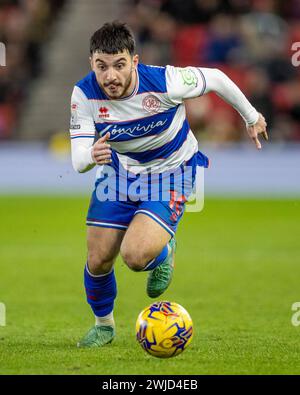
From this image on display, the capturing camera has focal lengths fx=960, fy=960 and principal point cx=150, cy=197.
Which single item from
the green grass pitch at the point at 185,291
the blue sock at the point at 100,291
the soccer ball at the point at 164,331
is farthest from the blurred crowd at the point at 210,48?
the soccer ball at the point at 164,331

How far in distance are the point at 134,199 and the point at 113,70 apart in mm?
1012

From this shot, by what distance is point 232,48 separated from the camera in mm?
17359

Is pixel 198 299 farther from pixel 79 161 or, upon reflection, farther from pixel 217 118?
pixel 217 118

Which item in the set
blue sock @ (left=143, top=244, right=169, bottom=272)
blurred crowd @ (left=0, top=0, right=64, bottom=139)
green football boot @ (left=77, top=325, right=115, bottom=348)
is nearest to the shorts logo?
blue sock @ (left=143, top=244, right=169, bottom=272)

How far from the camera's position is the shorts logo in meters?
6.71

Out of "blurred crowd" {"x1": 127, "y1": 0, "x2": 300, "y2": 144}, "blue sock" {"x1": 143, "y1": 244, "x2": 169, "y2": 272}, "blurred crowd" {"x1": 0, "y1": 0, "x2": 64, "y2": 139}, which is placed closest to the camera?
"blue sock" {"x1": 143, "y1": 244, "x2": 169, "y2": 272}

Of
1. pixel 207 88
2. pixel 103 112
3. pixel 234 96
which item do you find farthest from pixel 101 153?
pixel 234 96

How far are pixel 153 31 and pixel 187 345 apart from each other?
12.8 m

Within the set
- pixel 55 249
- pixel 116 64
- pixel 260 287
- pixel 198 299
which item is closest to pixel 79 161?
pixel 116 64

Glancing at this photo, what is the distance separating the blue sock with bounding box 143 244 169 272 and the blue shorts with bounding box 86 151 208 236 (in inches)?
6.4

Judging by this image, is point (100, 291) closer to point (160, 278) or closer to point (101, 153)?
point (160, 278)

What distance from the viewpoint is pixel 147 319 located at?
6.23 metres

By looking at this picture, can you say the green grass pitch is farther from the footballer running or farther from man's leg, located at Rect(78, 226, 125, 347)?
the footballer running
